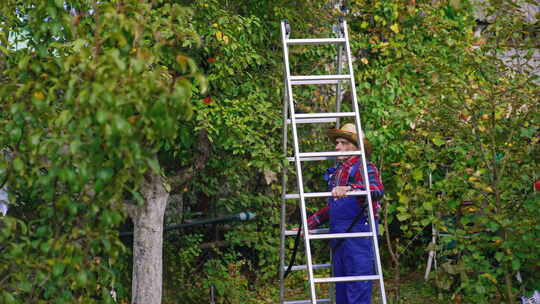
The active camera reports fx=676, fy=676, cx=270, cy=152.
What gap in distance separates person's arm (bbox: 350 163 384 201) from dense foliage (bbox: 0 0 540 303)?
58cm

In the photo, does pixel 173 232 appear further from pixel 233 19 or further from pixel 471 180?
pixel 471 180

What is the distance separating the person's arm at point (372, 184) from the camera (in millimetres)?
5074

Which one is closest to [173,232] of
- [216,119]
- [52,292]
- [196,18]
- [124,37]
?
[216,119]

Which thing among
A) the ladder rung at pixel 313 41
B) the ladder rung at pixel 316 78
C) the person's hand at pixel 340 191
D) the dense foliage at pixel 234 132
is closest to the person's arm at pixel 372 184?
the person's hand at pixel 340 191

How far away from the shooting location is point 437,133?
5.55 meters

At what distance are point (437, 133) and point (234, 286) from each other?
2.79m

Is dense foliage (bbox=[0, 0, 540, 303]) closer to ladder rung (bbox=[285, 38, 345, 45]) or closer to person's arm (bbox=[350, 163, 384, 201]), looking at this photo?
person's arm (bbox=[350, 163, 384, 201])

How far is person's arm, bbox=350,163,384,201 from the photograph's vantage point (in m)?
5.07

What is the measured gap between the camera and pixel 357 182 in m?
5.27

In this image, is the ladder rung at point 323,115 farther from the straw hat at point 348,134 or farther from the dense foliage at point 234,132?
the dense foliage at point 234,132

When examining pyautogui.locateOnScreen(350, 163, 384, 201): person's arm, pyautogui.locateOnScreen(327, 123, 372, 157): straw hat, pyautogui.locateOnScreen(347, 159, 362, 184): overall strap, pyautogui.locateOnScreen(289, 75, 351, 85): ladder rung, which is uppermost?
pyautogui.locateOnScreen(289, 75, 351, 85): ladder rung

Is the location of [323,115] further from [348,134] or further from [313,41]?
[313,41]

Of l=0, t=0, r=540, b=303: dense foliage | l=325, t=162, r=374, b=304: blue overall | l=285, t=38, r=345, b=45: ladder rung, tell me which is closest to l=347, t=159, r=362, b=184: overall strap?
l=325, t=162, r=374, b=304: blue overall

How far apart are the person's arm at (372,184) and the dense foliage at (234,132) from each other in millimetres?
583
